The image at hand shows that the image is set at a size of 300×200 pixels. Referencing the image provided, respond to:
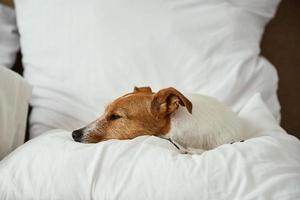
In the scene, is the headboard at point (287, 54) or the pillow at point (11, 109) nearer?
the pillow at point (11, 109)

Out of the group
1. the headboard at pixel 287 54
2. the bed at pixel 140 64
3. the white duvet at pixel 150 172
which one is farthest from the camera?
the headboard at pixel 287 54

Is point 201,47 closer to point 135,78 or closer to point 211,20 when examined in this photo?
point 211,20

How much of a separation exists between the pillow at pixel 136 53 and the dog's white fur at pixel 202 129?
1.12ft

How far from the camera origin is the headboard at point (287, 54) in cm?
204

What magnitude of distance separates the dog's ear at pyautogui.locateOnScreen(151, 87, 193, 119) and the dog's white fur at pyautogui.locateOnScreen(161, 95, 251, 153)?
35 millimetres

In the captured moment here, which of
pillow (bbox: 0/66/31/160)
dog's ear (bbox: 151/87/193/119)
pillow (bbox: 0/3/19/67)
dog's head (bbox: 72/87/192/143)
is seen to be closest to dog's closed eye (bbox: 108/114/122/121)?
dog's head (bbox: 72/87/192/143)

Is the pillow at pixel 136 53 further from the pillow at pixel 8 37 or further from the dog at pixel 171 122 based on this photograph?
the dog at pixel 171 122

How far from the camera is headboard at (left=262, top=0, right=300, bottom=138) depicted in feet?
6.70

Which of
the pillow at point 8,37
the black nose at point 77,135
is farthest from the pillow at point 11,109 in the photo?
Answer: the pillow at point 8,37

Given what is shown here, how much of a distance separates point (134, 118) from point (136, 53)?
0.43m

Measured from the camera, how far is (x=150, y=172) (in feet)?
3.11

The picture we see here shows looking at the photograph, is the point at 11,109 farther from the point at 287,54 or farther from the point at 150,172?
the point at 287,54

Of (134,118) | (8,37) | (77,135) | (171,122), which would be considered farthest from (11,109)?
(8,37)

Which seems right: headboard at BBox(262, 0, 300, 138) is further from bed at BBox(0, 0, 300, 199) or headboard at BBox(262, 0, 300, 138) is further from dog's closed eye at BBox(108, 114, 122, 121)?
dog's closed eye at BBox(108, 114, 122, 121)
